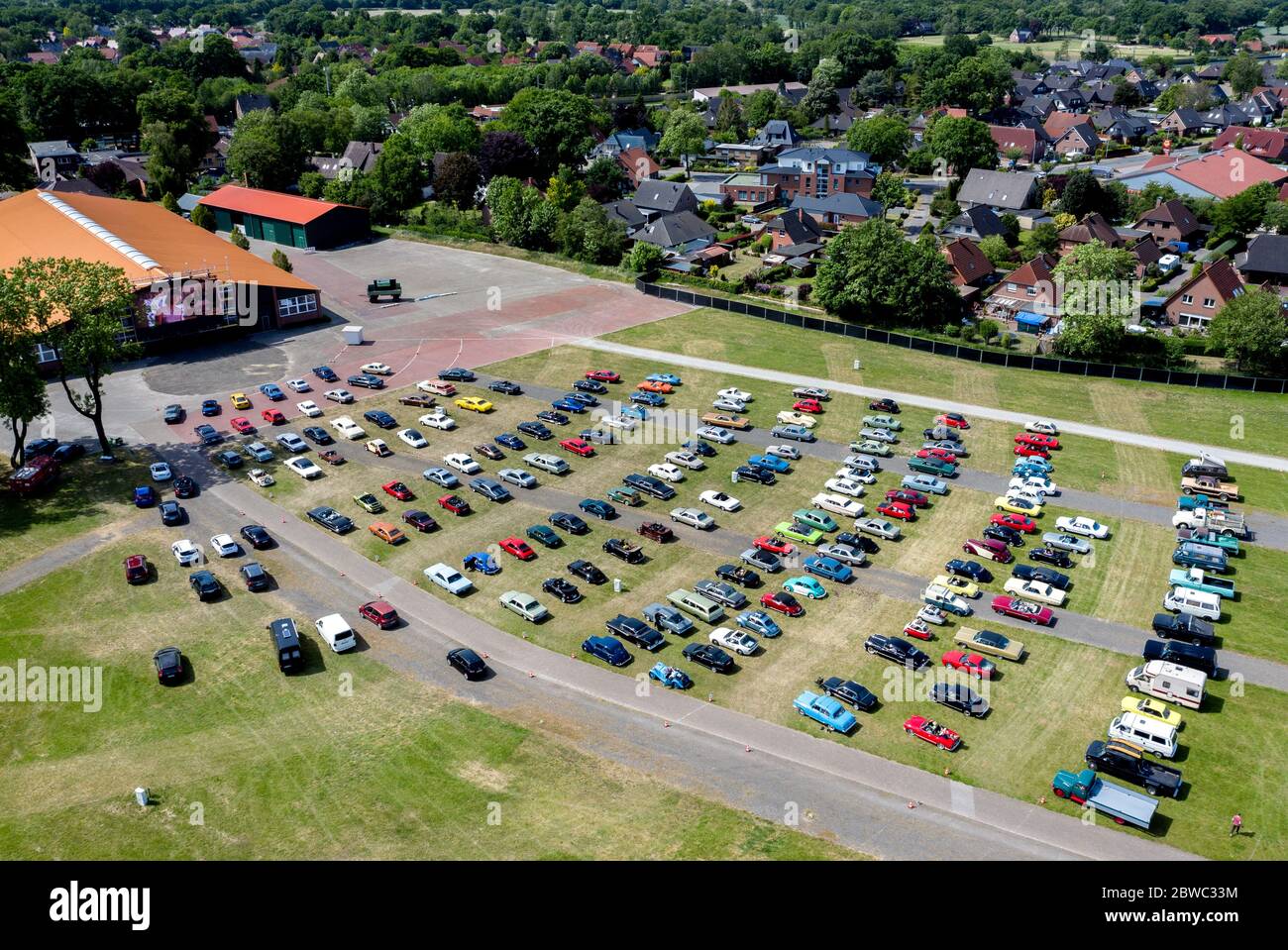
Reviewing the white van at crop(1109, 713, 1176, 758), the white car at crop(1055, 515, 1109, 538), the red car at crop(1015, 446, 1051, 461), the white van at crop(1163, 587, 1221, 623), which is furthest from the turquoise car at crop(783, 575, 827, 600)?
the red car at crop(1015, 446, 1051, 461)

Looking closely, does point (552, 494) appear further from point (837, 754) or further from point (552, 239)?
point (552, 239)

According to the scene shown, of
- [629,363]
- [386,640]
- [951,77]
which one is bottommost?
[386,640]

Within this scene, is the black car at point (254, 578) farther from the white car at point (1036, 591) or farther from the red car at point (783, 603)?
the white car at point (1036, 591)

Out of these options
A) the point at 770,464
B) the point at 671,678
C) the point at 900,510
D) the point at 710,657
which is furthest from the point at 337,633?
the point at 900,510

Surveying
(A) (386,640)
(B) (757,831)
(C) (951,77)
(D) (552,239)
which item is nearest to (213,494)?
(A) (386,640)

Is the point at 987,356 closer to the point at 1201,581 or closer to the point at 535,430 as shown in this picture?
the point at 1201,581

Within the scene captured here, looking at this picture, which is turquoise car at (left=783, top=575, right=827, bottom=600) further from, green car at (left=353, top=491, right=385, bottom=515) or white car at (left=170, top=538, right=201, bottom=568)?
white car at (left=170, top=538, right=201, bottom=568)
